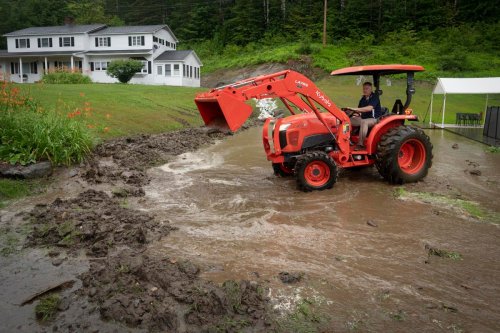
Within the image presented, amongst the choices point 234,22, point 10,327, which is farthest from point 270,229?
point 234,22

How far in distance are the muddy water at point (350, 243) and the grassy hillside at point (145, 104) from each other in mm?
5563

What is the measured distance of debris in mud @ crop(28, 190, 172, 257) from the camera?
17.6 ft

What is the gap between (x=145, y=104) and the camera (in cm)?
1853

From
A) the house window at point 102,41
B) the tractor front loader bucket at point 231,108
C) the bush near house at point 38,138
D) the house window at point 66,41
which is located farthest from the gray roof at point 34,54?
the tractor front loader bucket at point 231,108

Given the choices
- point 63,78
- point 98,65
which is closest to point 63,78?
point 63,78

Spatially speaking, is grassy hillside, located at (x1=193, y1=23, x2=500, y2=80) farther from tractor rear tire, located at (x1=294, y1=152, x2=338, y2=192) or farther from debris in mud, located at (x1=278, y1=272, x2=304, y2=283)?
debris in mud, located at (x1=278, y1=272, x2=304, y2=283)

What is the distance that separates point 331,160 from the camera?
8242mm

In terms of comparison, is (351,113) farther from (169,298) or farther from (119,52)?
(119,52)

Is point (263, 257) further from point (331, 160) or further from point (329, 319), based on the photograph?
point (331, 160)

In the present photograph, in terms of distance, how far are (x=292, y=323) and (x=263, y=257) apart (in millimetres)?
1451

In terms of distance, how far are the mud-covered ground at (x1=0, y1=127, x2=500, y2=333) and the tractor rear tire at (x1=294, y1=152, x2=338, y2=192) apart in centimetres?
28

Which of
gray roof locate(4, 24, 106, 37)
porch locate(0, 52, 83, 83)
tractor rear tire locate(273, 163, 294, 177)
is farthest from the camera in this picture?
gray roof locate(4, 24, 106, 37)

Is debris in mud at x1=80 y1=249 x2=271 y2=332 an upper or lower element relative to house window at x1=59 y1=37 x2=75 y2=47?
lower

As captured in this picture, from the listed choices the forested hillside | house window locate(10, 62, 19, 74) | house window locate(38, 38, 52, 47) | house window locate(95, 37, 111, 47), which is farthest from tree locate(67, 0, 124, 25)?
house window locate(95, 37, 111, 47)
